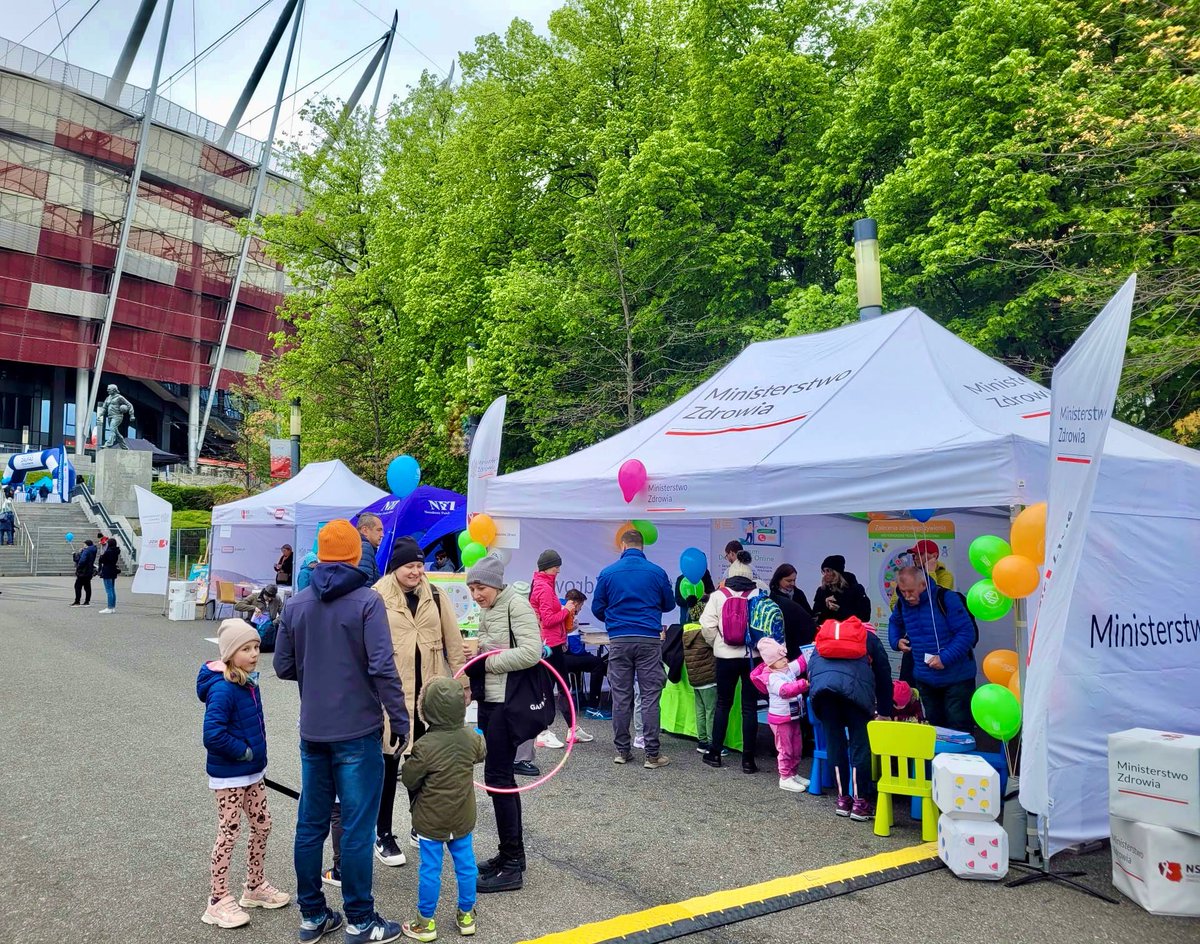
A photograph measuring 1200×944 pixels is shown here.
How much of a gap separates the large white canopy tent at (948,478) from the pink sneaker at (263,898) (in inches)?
165

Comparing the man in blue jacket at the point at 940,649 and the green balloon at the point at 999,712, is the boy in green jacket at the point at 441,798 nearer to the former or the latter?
the green balloon at the point at 999,712

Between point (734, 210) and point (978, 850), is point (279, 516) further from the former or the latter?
point (978, 850)

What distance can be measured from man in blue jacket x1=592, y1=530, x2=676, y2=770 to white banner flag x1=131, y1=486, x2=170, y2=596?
14564 millimetres

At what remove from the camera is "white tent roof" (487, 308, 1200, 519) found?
5.68 metres

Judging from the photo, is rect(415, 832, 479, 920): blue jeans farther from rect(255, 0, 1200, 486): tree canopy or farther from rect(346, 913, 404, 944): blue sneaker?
rect(255, 0, 1200, 486): tree canopy

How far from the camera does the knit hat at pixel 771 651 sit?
6.83m

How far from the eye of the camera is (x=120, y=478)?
128 ft

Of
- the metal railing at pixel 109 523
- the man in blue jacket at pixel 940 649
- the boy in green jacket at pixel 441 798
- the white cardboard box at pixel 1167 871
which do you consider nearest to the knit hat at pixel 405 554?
the boy in green jacket at pixel 441 798

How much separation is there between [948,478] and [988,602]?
35.3 inches

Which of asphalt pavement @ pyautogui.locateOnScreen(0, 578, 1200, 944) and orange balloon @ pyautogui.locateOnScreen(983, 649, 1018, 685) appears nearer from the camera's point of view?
asphalt pavement @ pyautogui.locateOnScreen(0, 578, 1200, 944)

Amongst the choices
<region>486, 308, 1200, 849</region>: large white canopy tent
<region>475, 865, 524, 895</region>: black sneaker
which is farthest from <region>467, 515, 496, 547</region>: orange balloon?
<region>475, 865, 524, 895</region>: black sneaker

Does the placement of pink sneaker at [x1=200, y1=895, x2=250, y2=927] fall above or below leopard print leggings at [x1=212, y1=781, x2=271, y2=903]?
below

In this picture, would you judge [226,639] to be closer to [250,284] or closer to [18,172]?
Answer: [18,172]

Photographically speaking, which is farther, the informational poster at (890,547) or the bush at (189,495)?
the bush at (189,495)
